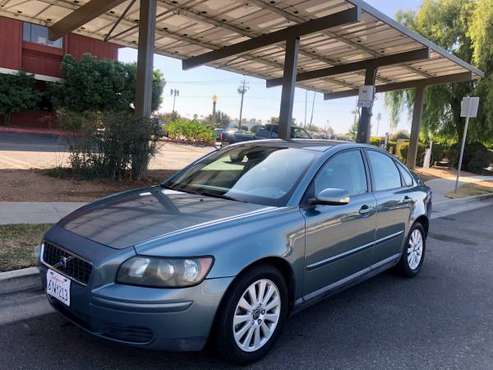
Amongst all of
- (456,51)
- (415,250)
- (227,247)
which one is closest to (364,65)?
(456,51)

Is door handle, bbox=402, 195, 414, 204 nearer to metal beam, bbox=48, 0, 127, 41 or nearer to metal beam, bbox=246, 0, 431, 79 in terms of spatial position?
metal beam, bbox=246, 0, 431, 79

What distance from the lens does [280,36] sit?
1362cm

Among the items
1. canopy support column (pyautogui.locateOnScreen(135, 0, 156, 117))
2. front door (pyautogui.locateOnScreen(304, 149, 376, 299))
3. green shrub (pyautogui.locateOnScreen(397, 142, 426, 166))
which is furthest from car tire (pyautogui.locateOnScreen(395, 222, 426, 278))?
green shrub (pyautogui.locateOnScreen(397, 142, 426, 166))

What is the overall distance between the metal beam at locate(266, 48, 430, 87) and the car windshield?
12183 millimetres

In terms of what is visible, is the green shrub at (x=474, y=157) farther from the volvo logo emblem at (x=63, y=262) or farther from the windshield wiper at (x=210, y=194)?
the volvo logo emblem at (x=63, y=262)

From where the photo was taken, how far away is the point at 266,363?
10.3 feet

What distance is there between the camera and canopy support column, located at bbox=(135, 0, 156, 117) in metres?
10.5

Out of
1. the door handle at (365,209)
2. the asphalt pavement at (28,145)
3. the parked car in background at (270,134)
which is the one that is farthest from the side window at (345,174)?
the parked car in background at (270,134)

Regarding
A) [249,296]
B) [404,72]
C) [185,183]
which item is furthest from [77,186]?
[404,72]

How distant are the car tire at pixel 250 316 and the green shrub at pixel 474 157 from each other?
75.1 feet

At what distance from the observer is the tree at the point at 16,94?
25.2 meters

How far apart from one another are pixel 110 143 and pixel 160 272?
6891mm

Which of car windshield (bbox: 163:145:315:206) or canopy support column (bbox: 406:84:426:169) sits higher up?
canopy support column (bbox: 406:84:426:169)

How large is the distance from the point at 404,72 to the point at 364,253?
16.5m
